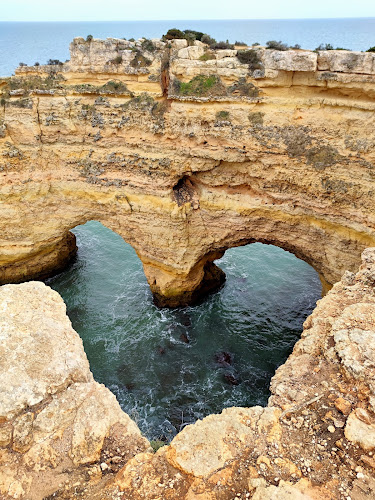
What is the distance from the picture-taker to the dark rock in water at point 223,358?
17.1 meters

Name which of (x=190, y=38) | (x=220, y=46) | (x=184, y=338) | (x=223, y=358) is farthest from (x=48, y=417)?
(x=190, y=38)

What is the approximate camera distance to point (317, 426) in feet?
21.0

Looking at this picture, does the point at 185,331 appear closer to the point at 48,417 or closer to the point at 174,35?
the point at 48,417

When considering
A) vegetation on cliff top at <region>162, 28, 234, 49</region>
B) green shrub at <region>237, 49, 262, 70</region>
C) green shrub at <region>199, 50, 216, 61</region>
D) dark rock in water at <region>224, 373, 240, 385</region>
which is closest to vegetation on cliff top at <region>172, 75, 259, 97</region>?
green shrub at <region>237, 49, 262, 70</region>

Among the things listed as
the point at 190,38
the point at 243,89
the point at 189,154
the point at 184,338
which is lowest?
the point at 184,338

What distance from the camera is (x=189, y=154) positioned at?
16766 millimetres

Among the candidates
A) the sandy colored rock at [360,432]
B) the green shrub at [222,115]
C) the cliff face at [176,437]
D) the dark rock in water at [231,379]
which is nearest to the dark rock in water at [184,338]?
the dark rock in water at [231,379]

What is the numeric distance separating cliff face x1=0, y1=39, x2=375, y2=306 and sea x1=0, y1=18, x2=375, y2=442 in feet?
6.95

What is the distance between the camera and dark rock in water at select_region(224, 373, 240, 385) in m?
16.1

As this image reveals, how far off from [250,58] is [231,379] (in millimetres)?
13686

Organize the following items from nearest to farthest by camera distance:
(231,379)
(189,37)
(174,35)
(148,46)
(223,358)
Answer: (231,379)
(148,46)
(223,358)
(189,37)
(174,35)

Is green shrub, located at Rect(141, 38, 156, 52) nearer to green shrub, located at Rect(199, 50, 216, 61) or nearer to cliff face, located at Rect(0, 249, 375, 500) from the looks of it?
green shrub, located at Rect(199, 50, 216, 61)

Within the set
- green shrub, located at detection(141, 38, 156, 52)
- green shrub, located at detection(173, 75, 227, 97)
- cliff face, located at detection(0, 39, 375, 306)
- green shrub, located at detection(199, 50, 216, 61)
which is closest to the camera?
cliff face, located at detection(0, 39, 375, 306)

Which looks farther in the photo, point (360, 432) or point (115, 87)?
point (115, 87)
